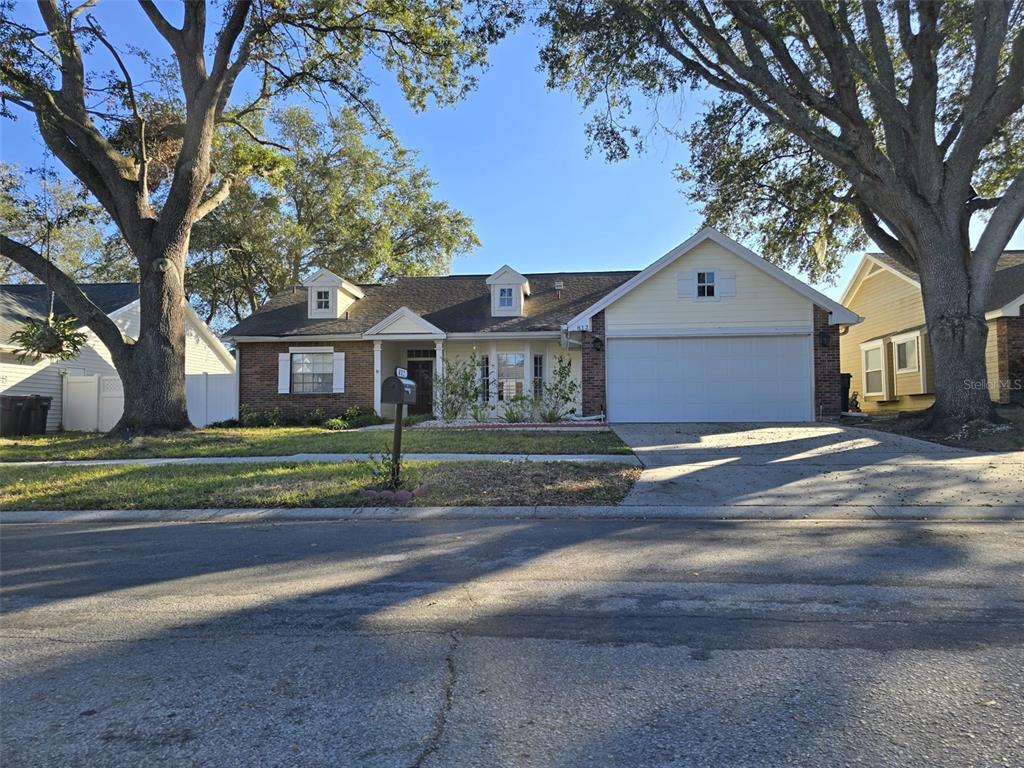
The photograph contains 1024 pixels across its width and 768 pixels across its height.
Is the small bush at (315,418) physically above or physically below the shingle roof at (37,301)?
below

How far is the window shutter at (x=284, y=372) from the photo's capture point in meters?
20.9

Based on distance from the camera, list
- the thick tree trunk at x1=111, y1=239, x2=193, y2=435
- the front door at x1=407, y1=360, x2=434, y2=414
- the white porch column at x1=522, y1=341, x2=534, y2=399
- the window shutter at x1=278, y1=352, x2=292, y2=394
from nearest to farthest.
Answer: the thick tree trunk at x1=111, y1=239, x2=193, y2=435 < the white porch column at x1=522, y1=341, x2=534, y2=399 < the window shutter at x1=278, y1=352, x2=292, y2=394 < the front door at x1=407, y1=360, x2=434, y2=414

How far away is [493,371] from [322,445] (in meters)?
8.41

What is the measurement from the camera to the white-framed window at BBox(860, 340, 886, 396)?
22.8m

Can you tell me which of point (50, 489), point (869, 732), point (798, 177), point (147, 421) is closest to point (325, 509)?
point (50, 489)

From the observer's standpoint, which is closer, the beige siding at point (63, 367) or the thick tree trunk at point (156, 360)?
the thick tree trunk at point (156, 360)

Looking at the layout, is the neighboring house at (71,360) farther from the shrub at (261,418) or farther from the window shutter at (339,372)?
the window shutter at (339,372)

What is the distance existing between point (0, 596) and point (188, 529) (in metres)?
2.27

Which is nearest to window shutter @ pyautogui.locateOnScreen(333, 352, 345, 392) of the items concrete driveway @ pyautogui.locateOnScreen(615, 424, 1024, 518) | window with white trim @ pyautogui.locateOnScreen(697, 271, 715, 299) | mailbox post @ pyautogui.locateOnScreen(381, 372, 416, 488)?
concrete driveway @ pyautogui.locateOnScreen(615, 424, 1024, 518)

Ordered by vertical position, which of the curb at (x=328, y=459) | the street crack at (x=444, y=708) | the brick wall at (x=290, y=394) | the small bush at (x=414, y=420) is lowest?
the street crack at (x=444, y=708)

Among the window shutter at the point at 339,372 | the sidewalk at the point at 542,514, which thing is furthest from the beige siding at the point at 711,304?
the sidewalk at the point at 542,514

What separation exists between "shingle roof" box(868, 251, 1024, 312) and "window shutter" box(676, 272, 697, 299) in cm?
563

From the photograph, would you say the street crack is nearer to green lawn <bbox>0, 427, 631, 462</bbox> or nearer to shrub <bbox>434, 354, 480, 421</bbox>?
green lawn <bbox>0, 427, 631, 462</bbox>

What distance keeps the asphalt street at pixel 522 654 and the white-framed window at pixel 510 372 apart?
47.5 ft
